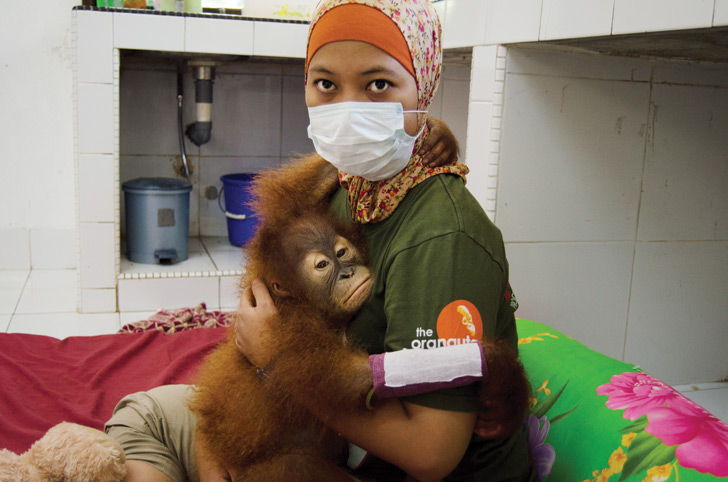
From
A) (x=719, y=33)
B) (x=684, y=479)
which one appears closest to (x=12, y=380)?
(x=684, y=479)

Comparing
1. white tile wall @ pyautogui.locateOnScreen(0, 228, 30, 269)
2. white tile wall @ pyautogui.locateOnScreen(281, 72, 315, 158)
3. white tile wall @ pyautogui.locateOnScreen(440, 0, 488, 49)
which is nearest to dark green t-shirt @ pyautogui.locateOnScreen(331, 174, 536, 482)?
white tile wall @ pyautogui.locateOnScreen(440, 0, 488, 49)

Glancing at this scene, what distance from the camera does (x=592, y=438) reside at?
1.63m

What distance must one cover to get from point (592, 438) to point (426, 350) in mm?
709

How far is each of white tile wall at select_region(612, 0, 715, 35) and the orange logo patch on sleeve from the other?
0.86 meters

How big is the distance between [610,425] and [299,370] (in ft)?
2.68

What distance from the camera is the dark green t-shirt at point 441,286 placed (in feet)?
3.81

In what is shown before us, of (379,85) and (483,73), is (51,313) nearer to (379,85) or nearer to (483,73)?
(483,73)

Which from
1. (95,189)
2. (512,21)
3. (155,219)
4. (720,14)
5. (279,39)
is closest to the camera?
(720,14)

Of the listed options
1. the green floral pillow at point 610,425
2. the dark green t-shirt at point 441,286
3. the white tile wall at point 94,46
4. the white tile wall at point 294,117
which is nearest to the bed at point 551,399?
the green floral pillow at point 610,425

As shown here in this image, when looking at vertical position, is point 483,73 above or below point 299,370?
above

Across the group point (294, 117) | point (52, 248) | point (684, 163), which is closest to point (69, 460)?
point (684, 163)

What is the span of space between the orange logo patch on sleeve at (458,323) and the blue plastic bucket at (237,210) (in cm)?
283

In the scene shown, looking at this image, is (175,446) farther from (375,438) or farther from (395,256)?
(395,256)

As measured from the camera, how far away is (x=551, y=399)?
1.80 meters
